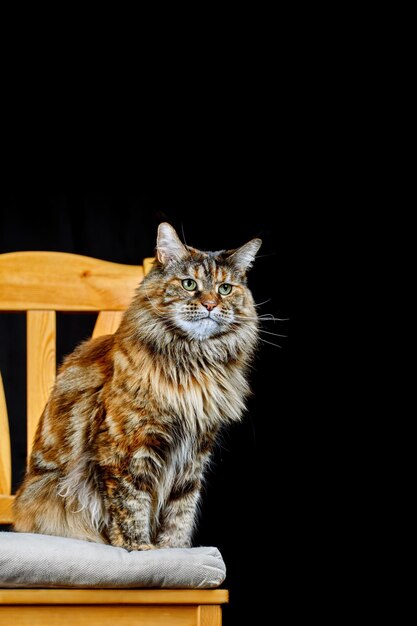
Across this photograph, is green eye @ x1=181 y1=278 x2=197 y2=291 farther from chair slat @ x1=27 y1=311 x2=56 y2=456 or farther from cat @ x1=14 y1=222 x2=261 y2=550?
chair slat @ x1=27 y1=311 x2=56 y2=456

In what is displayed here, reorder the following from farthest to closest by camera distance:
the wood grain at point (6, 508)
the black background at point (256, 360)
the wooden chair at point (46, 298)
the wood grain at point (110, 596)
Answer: the black background at point (256, 360) → the wooden chair at point (46, 298) → the wood grain at point (6, 508) → the wood grain at point (110, 596)

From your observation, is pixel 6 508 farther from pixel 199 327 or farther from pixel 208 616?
pixel 208 616

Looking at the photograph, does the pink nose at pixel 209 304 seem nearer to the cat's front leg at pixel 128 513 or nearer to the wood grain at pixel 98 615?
the cat's front leg at pixel 128 513

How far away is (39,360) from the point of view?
226 cm

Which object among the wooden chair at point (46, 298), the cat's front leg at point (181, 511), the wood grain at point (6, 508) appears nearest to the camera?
the cat's front leg at point (181, 511)

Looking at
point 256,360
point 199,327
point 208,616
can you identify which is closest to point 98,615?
point 208,616

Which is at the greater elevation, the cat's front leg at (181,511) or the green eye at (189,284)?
the green eye at (189,284)

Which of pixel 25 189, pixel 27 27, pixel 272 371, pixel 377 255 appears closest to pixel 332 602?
pixel 272 371

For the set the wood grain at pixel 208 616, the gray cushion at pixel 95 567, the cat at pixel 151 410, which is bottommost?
the wood grain at pixel 208 616

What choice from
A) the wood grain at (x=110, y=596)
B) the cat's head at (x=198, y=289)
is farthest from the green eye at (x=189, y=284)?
the wood grain at (x=110, y=596)

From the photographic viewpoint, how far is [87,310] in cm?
230

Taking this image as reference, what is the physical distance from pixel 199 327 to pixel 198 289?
0.28 ft

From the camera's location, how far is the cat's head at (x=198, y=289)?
1.80 m

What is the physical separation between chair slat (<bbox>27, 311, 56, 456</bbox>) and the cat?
32 centimetres
